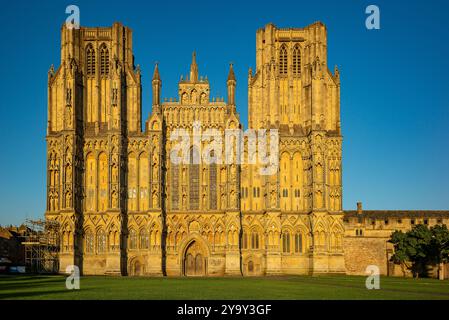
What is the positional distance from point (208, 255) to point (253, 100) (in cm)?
2102

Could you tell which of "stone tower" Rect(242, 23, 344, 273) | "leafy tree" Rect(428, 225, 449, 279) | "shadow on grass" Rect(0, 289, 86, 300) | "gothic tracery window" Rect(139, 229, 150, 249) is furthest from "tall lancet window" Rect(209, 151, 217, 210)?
"shadow on grass" Rect(0, 289, 86, 300)

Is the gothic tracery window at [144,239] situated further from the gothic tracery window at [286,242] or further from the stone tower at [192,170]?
the gothic tracery window at [286,242]

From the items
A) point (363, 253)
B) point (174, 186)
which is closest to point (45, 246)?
point (174, 186)

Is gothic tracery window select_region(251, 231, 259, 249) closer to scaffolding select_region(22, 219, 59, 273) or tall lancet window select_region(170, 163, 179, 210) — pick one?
tall lancet window select_region(170, 163, 179, 210)

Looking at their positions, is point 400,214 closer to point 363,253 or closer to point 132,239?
point 363,253

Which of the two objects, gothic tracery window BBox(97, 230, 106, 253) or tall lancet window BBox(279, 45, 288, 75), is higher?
tall lancet window BBox(279, 45, 288, 75)

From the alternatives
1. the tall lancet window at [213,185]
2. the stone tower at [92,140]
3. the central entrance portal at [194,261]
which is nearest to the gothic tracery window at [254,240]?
the tall lancet window at [213,185]

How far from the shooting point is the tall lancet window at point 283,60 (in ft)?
299

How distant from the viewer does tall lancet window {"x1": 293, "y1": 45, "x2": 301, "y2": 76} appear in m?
91.1

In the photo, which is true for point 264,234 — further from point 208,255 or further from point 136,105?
point 136,105

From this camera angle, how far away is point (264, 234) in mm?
86438

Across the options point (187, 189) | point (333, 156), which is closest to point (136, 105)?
point (187, 189)

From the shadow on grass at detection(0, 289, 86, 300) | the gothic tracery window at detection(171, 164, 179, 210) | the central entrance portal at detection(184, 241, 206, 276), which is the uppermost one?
the gothic tracery window at detection(171, 164, 179, 210)

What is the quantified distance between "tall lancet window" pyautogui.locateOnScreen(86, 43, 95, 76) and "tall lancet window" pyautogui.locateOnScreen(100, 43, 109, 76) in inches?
43.1
